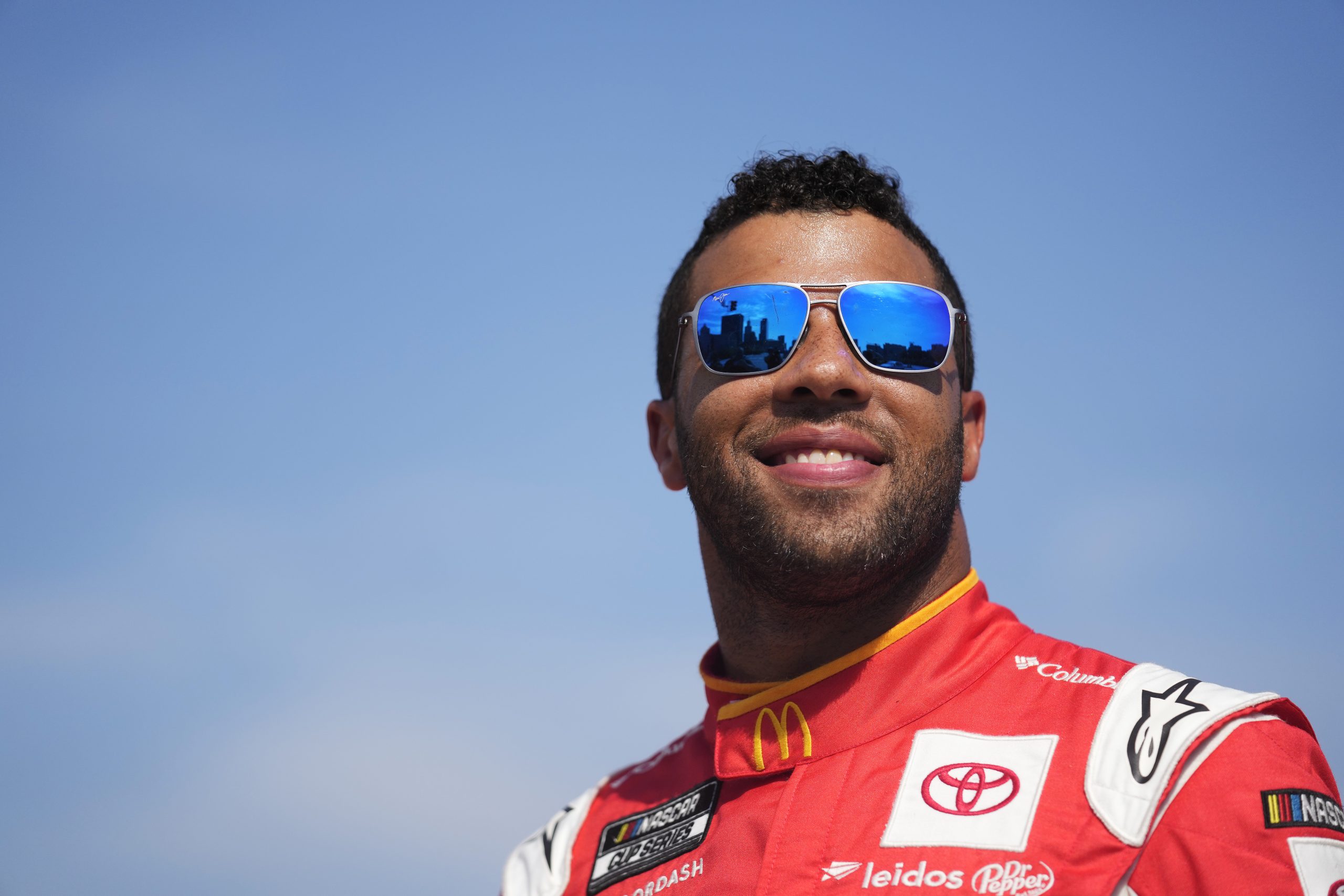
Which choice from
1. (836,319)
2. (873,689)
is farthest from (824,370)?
(873,689)

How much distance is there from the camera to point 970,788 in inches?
122

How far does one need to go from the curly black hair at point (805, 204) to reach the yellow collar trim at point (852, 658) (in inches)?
42.8

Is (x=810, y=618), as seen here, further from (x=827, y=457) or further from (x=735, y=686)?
(x=827, y=457)

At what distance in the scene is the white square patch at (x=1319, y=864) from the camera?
2490mm

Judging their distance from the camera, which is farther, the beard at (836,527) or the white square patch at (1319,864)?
the beard at (836,527)

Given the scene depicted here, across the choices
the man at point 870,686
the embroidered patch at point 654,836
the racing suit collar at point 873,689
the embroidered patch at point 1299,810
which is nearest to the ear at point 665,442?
the man at point 870,686

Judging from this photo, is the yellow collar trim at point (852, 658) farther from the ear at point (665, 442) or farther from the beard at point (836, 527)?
the ear at point (665, 442)

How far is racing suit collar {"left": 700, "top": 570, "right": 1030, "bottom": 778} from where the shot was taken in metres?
3.51

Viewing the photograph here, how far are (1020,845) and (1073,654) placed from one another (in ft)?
3.08

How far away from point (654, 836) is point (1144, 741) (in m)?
1.86

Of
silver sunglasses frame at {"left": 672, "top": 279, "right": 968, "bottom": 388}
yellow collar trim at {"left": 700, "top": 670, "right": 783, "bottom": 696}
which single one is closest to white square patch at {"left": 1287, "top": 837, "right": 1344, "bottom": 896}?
yellow collar trim at {"left": 700, "top": 670, "right": 783, "bottom": 696}

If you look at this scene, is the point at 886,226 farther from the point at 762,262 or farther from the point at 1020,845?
the point at 1020,845

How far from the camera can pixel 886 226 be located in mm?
4422

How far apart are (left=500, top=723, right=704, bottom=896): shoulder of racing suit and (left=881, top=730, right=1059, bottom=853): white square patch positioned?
152 cm
